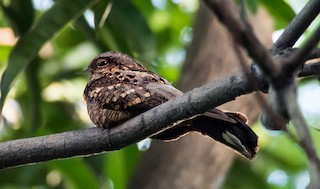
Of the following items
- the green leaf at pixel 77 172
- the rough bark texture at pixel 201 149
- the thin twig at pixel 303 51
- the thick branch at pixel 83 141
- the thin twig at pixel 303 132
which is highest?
the thin twig at pixel 303 51

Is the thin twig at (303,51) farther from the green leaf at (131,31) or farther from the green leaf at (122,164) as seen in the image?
the green leaf at (122,164)

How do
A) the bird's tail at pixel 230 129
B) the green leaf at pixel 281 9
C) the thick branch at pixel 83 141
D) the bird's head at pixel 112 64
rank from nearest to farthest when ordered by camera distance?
the thick branch at pixel 83 141 < the bird's tail at pixel 230 129 < the bird's head at pixel 112 64 < the green leaf at pixel 281 9

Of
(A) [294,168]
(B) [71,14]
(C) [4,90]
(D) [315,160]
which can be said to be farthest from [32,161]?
(A) [294,168]

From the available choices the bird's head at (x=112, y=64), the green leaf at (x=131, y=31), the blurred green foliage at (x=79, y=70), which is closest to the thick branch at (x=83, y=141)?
the blurred green foliage at (x=79, y=70)

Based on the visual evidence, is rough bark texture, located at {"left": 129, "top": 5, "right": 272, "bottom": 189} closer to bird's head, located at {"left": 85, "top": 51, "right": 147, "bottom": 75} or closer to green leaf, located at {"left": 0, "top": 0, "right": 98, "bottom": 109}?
bird's head, located at {"left": 85, "top": 51, "right": 147, "bottom": 75}

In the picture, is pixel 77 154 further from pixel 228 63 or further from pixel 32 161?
pixel 228 63

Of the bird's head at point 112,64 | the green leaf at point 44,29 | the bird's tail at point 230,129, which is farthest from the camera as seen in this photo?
the bird's head at point 112,64

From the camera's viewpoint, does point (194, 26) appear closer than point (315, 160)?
No
